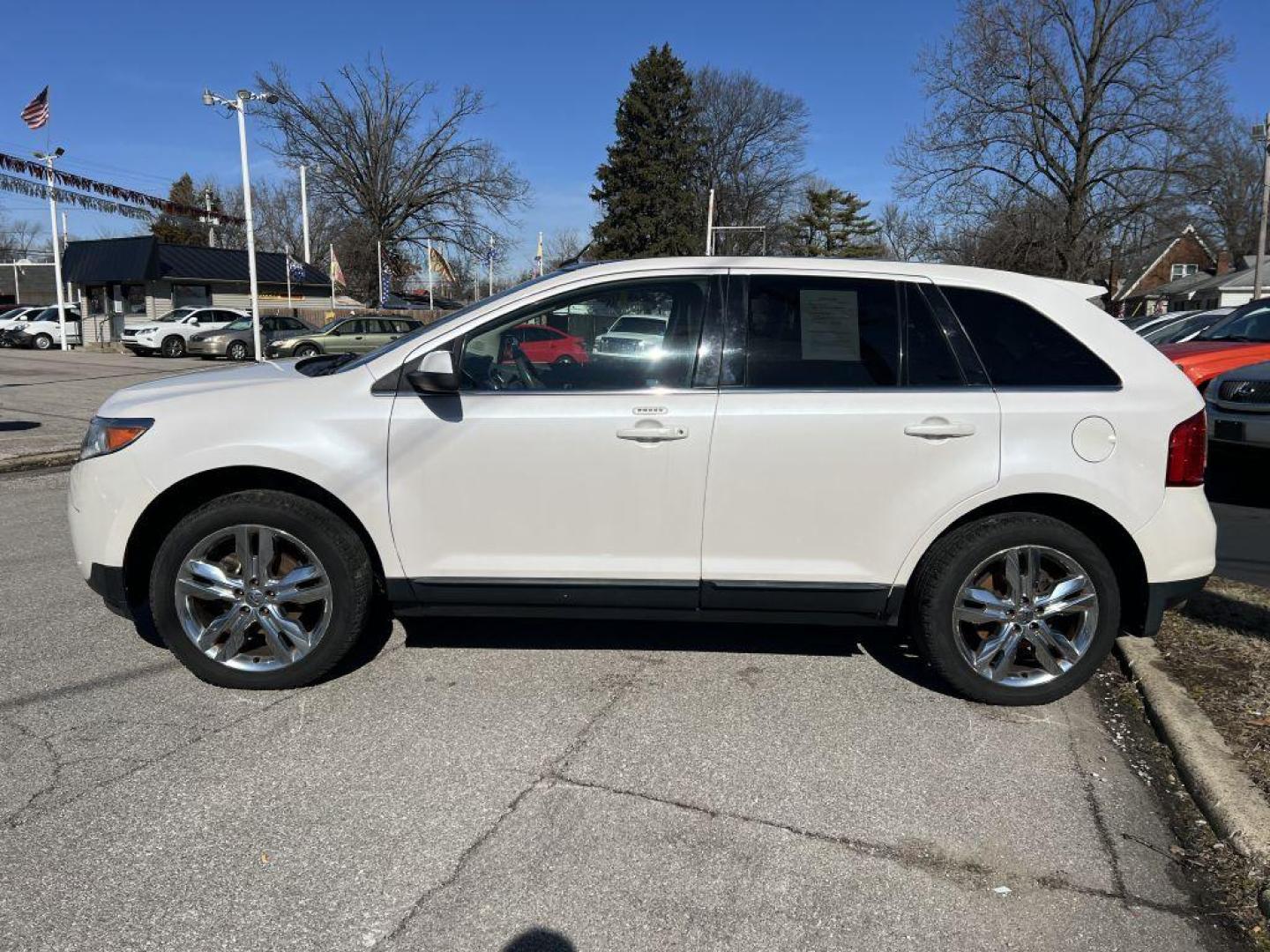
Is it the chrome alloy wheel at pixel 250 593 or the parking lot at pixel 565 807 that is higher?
the chrome alloy wheel at pixel 250 593

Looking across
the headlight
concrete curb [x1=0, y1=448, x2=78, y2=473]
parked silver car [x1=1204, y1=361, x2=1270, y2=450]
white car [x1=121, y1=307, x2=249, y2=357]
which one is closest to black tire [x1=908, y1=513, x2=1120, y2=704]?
the headlight

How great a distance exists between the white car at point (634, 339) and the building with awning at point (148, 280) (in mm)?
37994

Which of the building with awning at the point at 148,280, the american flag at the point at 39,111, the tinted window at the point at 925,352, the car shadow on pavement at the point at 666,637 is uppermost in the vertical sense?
the american flag at the point at 39,111

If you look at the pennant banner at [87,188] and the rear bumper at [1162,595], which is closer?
the rear bumper at [1162,595]

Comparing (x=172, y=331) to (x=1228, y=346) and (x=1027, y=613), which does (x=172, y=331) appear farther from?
(x=1027, y=613)

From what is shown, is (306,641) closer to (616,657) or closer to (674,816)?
(616,657)

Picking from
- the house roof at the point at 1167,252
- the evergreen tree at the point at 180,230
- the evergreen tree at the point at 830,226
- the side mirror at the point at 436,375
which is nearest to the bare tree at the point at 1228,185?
the house roof at the point at 1167,252

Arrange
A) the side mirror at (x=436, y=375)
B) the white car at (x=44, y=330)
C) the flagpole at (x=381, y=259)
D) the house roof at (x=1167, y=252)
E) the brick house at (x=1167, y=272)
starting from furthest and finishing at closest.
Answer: the brick house at (x=1167, y=272), the flagpole at (x=381, y=259), the house roof at (x=1167, y=252), the white car at (x=44, y=330), the side mirror at (x=436, y=375)

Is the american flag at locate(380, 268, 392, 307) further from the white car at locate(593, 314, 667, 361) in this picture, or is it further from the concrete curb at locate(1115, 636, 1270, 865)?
the concrete curb at locate(1115, 636, 1270, 865)

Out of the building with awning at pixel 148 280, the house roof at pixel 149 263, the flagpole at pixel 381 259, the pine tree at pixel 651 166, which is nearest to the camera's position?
the house roof at pixel 149 263

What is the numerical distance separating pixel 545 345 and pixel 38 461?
28.0ft

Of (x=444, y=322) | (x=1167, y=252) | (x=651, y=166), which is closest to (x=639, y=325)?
(x=444, y=322)

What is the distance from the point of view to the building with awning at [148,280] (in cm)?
3747

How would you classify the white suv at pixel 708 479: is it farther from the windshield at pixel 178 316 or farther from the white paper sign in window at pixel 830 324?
the windshield at pixel 178 316
